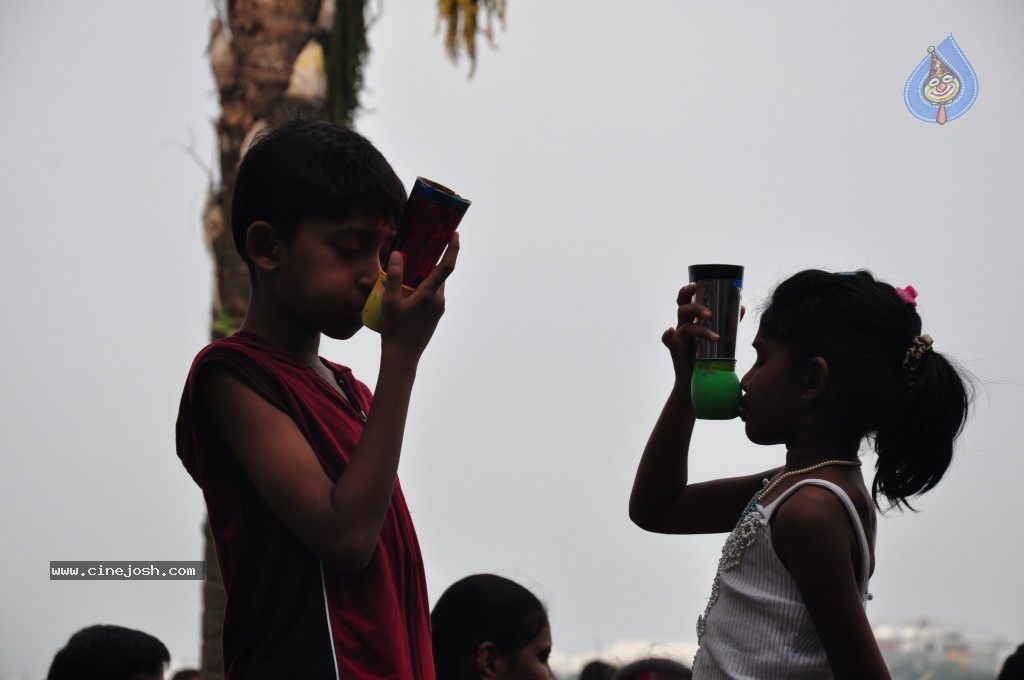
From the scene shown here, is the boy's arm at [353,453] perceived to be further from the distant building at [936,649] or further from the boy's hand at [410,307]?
the distant building at [936,649]

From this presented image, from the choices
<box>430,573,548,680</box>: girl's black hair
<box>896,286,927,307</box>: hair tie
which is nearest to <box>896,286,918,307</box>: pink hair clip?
<box>896,286,927,307</box>: hair tie

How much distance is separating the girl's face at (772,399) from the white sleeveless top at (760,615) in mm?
130

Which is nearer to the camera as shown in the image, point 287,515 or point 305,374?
point 287,515

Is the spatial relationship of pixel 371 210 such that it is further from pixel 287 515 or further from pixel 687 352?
pixel 687 352

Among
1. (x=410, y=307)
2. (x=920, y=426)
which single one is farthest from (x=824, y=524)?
(x=410, y=307)

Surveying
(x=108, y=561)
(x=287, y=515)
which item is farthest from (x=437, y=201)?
(x=108, y=561)

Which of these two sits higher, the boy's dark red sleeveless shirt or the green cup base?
the green cup base

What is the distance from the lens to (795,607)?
6.12 feet

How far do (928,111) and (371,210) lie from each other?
2.19 meters

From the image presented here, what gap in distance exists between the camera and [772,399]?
2020mm

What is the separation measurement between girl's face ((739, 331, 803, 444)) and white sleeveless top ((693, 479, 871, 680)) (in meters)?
0.13

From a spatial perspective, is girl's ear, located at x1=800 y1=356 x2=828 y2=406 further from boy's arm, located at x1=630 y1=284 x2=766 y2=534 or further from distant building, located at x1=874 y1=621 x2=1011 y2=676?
distant building, located at x1=874 y1=621 x2=1011 y2=676

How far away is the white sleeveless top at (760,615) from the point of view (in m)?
1.87

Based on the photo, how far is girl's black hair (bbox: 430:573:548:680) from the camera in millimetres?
3162
